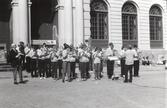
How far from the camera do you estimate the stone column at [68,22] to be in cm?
2461

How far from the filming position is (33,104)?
33.2 feet

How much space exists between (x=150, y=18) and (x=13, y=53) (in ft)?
63.8

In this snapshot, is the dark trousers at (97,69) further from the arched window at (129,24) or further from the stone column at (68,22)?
the arched window at (129,24)

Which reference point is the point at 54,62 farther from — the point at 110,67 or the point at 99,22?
the point at 99,22

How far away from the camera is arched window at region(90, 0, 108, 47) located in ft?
92.9

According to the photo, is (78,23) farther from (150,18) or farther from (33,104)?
(33,104)

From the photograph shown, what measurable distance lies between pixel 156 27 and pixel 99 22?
22.7ft

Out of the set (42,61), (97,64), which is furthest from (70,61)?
(42,61)

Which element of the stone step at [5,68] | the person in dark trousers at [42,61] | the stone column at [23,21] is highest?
the stone column at [23,21]

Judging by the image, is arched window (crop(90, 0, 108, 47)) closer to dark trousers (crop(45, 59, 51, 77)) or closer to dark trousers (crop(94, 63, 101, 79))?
dark trousers (crop(45, 59, 51, 77))

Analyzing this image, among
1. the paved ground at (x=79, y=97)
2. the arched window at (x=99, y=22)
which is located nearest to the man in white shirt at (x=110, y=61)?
the paved ground at (x=79, y=97)

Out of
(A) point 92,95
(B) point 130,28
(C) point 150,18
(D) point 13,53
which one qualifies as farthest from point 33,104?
(C) point 150,18

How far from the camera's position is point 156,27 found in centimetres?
3250

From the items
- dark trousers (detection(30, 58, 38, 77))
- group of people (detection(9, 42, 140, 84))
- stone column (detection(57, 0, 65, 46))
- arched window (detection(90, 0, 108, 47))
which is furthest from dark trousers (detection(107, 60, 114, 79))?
arched window (detection(90, 0, 108, 47))
